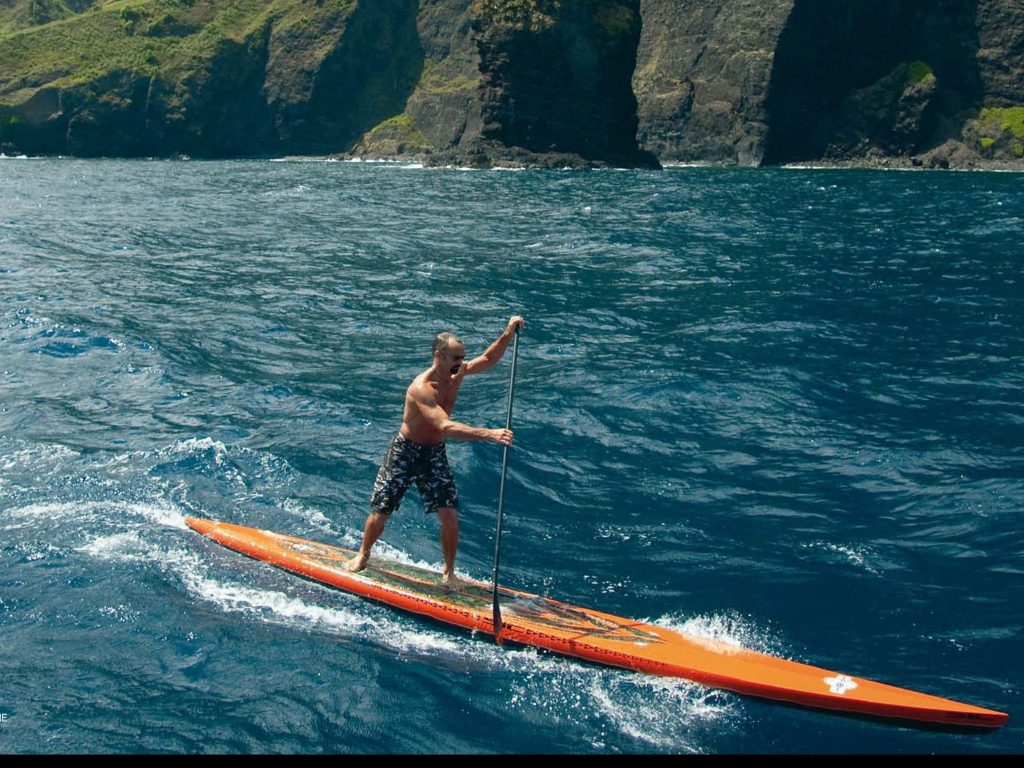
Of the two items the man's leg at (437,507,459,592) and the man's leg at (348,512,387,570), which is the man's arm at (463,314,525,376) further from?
the man's leg at (348,512,387,570)

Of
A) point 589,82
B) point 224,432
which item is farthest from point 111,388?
point 589,82

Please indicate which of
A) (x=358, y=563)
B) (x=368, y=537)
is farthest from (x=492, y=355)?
(x=358, y=563)

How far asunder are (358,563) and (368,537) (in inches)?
12.5

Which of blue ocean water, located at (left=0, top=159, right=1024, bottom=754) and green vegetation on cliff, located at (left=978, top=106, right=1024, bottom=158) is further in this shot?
green vegetation on cliff, located at (left=978, top=106, right=1024, bottom=158)

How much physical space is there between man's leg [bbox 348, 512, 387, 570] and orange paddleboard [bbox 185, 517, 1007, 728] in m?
0.10

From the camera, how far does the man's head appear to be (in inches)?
339

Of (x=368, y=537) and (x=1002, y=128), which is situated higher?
(x=1002, y=128)

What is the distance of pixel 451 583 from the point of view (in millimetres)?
9219

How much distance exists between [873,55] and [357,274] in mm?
90213

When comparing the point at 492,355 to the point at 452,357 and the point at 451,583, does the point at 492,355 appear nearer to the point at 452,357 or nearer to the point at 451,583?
the point at 452,357

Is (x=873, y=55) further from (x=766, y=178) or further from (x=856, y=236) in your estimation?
(x=856, y=236)

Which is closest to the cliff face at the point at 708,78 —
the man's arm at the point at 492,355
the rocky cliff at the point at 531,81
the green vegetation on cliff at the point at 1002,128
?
the rocky cliff at the point at 531,81

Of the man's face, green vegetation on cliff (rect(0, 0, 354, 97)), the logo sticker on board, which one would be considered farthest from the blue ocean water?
green vegetation on cliff (rect(0, 0, 354, 97))

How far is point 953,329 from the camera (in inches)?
Result: 724
